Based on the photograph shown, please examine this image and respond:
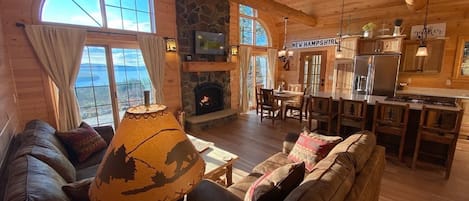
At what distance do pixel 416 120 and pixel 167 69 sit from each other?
456 centimetres

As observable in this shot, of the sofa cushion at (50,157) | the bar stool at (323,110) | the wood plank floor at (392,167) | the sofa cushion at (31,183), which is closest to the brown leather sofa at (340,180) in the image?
the sofa cushion at (31,183)

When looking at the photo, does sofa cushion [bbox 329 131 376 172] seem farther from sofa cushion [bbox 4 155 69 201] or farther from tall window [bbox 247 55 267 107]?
tall window [bbox 247 55 267 107]

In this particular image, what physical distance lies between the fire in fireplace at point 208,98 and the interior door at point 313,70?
9.57 ft

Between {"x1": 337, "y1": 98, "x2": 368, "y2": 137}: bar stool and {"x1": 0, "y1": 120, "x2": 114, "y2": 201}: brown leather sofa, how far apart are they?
3570 mm

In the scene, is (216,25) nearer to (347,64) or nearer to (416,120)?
(347,64)

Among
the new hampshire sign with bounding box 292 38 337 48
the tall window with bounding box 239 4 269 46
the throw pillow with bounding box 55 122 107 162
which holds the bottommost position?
the throw pillow with bounding box 55 122 107 162

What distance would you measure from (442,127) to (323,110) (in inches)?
60.1

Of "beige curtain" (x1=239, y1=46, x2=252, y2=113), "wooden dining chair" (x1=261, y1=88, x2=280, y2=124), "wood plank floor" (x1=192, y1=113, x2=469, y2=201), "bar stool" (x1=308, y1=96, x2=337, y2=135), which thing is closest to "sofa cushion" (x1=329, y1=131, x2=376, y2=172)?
"wood plank floor" (x1=192, y1=113, x2=469, y2=201)

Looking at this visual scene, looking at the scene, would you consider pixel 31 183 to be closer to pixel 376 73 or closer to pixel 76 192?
pixel 76 192

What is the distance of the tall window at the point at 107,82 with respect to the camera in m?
3.73

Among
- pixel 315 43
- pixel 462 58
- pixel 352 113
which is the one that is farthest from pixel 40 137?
pixel 462 58

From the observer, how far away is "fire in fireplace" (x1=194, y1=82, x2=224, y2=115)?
5.21 metres

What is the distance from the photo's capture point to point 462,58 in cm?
443

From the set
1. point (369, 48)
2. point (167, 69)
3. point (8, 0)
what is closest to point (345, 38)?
point (369, 48)
